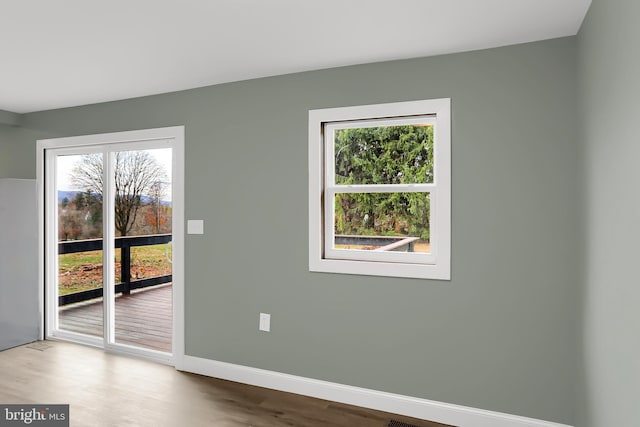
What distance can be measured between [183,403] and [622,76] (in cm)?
324

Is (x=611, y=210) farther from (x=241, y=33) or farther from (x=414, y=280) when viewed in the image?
(x=241, y=33)

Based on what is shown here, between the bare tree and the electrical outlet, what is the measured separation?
1.61 metres

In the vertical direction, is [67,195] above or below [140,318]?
above

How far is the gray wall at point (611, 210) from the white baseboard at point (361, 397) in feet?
1.90

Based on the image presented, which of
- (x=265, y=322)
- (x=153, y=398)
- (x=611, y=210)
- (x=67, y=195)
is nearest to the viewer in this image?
(x=611, y=210)

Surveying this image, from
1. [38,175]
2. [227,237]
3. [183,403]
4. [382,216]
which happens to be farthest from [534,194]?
[38,175]

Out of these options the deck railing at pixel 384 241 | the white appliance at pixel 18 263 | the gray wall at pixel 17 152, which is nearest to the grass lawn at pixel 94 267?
the white appliance at pixel 18 263

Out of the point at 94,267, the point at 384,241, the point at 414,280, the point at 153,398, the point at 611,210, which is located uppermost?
the point at 611,210

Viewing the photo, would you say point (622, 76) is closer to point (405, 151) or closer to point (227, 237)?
point (405, 151)

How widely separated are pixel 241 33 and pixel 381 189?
141cm

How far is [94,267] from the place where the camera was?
4371 millimetres

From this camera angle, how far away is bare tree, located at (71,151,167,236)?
3.99 metres

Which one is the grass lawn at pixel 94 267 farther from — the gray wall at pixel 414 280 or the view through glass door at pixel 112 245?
the gray wall at pixel 414 280

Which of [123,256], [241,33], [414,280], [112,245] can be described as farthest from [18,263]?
[414,280]
